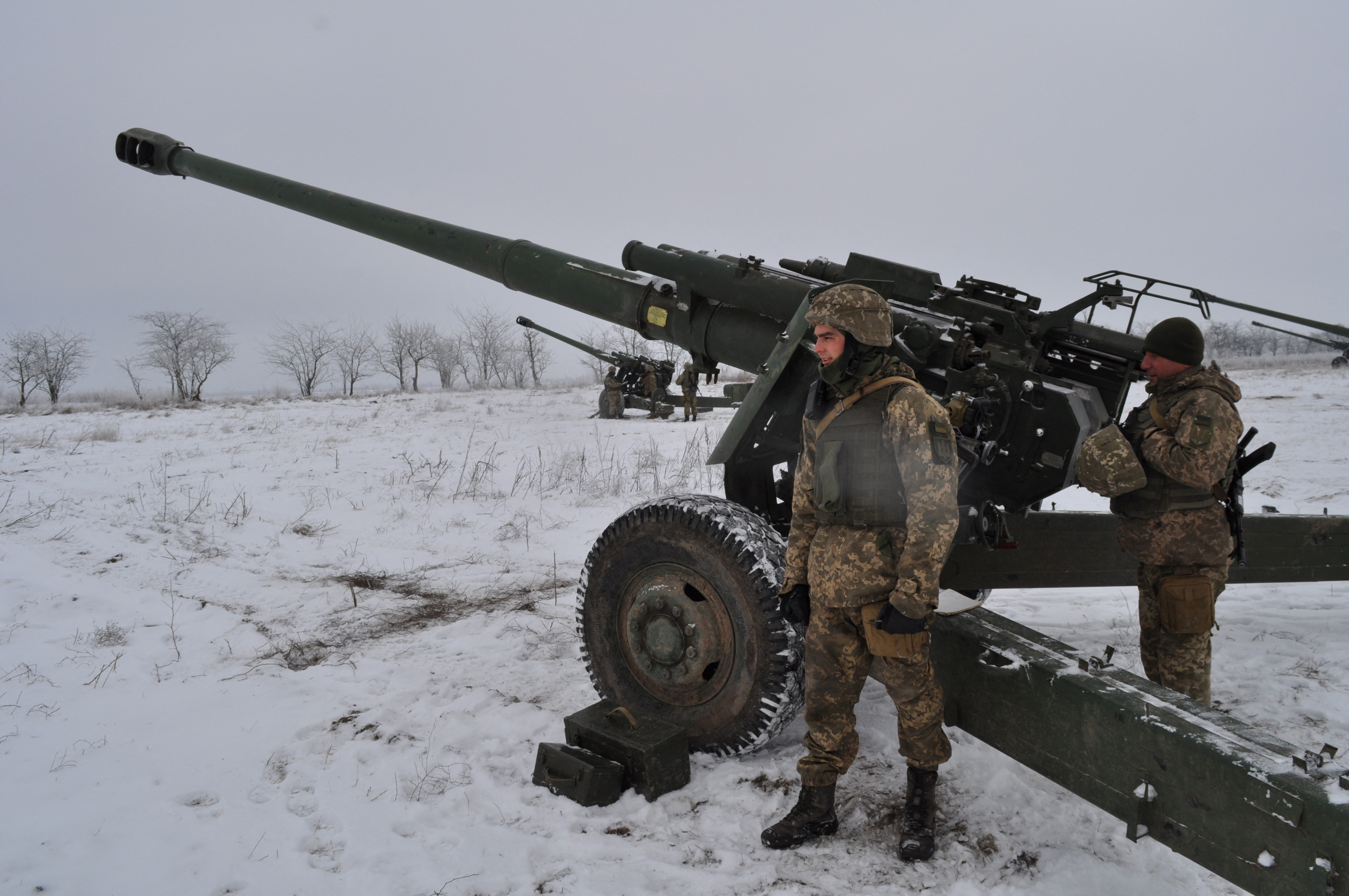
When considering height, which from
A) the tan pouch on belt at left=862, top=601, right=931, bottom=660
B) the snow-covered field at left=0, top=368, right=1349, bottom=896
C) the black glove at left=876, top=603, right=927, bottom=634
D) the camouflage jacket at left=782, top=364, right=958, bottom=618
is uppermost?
the camouflage jacket at left=782, top=364, right=958, bottom=618

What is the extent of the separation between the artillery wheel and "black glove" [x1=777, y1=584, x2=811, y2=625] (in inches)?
4.3

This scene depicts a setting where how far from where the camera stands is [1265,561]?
373 centimetres

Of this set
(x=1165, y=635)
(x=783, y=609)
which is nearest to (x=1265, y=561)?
(x=1165, y=635)

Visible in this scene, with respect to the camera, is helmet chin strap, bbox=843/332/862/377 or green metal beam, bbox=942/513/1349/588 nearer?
helmet chin strap, bbox=843/332/862/377

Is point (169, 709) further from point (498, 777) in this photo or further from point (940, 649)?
point (940, 649)

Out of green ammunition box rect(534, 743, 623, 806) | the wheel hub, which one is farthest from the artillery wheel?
green ammunition box rect(534, 743, 623, 806)

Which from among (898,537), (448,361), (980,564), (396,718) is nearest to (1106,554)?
(980,564)

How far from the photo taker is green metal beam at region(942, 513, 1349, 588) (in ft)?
12.0

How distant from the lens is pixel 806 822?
8.05 feet

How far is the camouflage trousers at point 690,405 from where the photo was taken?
15047mm

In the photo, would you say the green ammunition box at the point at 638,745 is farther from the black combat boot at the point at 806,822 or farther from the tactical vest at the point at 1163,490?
the tactical vest at the point at 1163,490

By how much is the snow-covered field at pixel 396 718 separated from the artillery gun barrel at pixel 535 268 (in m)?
1.83

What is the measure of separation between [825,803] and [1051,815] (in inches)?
30.3

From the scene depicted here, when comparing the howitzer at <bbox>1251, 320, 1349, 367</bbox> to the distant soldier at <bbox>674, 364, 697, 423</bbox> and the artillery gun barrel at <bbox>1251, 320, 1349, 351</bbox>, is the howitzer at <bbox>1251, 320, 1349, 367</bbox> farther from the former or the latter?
the distant soldier at <bbox>674, 364, 697, 423</bbox>
